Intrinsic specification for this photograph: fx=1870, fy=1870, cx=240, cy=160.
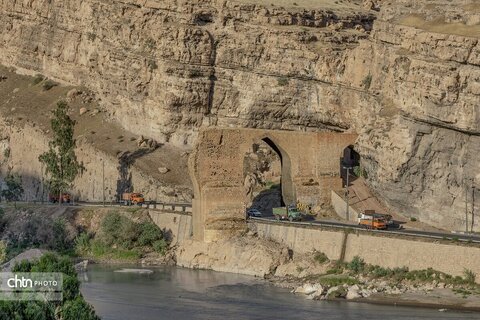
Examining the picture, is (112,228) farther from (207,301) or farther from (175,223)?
(207,301)

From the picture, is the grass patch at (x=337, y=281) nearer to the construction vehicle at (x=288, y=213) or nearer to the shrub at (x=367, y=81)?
the construction vehicle at (x=288, y=213)

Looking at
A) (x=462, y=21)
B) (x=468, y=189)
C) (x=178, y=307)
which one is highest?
(x=462, y=21)

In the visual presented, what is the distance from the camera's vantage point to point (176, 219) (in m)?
107

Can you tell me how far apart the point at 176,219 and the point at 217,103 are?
14571 mm

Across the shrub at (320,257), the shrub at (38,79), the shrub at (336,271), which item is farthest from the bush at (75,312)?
the shrub at (38,79)

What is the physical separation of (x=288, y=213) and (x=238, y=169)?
370cm

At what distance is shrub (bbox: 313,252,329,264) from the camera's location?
96.2 meters

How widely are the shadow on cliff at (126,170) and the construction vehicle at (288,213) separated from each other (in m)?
16.8

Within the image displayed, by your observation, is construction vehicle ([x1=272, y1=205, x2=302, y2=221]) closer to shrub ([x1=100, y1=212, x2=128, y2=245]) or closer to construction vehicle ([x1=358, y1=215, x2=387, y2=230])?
construction vehicle ([x1=358, y1=215, x2=387, y2=230])

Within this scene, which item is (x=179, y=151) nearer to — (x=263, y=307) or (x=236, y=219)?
(x=236, y=219)

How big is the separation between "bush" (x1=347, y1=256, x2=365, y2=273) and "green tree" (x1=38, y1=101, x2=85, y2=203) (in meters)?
29.6

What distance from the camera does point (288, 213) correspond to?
338 feet

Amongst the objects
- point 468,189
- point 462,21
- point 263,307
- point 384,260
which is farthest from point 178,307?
point 462,21

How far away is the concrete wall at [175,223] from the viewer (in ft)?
348
